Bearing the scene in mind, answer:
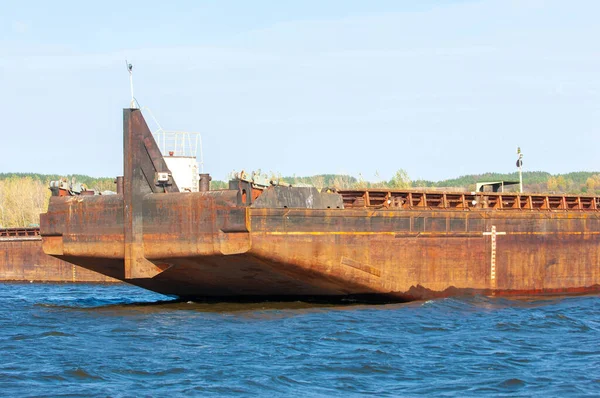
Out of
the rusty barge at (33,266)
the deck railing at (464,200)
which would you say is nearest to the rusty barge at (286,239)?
the deck railing at (464,200)

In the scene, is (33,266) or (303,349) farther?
(33,266)

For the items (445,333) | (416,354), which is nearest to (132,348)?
(416,354)

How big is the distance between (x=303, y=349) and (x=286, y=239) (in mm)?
5132

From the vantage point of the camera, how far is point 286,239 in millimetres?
23469

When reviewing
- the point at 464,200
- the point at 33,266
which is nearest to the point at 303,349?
the point at 464,200

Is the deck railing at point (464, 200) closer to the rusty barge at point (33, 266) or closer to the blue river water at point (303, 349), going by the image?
the blue river water at point (303, 349)

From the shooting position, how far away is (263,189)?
2383cm

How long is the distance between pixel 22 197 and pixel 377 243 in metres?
82.6

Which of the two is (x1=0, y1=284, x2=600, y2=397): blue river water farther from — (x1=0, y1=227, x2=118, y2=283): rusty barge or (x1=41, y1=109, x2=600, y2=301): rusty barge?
(x1=0, y1=227, x2=118, y2=283): rusty barge

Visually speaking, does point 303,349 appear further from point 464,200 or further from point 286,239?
point 464,200

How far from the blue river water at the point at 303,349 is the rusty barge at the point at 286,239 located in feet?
2.66

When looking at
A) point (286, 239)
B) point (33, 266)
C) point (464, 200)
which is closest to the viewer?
point (286, 239)

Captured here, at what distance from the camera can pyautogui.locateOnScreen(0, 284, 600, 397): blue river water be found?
15734 mm

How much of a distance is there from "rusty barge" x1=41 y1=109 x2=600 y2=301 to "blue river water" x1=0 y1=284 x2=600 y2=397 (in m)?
0.81
